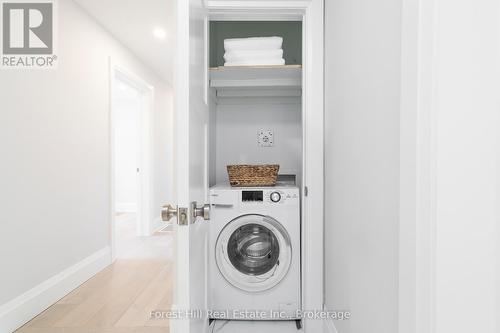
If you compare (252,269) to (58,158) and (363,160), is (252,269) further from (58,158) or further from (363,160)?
(58,158)

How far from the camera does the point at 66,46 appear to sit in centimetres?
246

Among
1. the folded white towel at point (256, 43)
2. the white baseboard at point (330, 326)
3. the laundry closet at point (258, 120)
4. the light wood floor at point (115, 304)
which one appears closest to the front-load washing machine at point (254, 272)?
the white baseboard at point (330, 326)

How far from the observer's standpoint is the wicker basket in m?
2.10

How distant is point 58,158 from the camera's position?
238 centimetres

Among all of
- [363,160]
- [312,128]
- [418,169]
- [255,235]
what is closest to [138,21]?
[312,128]

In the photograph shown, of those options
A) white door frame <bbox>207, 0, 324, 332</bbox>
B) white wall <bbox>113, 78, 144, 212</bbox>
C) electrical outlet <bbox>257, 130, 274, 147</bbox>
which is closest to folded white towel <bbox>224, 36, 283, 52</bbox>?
white door frame <bbox>207, 0, 324, 332</bbox>

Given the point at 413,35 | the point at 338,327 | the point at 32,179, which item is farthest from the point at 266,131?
the point at 413,35

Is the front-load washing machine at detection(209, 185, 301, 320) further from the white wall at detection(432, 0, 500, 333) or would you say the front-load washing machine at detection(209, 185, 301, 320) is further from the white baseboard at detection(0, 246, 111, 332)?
the white wall at detection(432, 0, 500, 333)

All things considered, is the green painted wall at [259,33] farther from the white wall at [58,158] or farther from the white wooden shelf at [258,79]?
the white wall at [58,158]

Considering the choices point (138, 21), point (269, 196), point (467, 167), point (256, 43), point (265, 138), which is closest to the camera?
point (467, 167)

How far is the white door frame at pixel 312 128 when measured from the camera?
1.78 m

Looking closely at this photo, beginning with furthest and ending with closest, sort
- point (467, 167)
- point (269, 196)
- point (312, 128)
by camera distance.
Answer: point (269, 196) → point (312, 128) → point (467, 167)

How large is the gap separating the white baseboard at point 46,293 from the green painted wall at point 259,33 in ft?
7.03

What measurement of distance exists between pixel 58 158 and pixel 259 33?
6.65 ft
